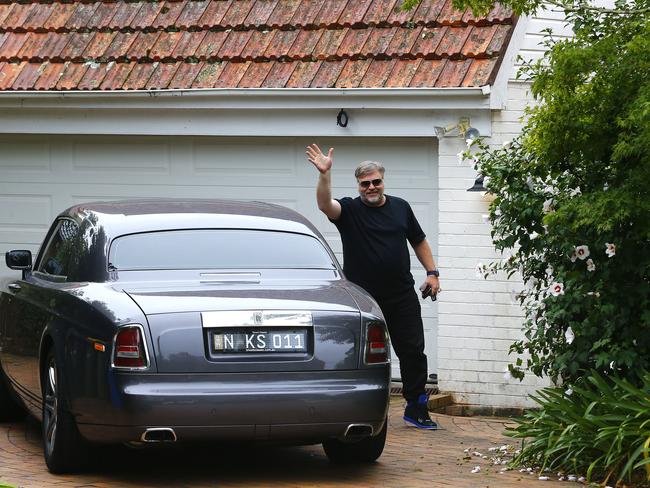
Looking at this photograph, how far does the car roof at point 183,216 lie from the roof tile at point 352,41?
339 centimetres

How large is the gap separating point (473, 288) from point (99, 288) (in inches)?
172

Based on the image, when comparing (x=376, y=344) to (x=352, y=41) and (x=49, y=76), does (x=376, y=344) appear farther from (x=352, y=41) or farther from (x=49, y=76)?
(x=49, y=76)

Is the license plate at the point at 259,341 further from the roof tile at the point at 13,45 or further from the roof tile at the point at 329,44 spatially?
the roof tile at the point at 13,45

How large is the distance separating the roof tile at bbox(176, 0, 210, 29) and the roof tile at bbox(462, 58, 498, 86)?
2.95m

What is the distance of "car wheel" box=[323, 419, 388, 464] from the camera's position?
8.29m

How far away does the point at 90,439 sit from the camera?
24.6 feet


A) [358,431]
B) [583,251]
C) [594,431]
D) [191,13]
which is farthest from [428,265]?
[191,13]

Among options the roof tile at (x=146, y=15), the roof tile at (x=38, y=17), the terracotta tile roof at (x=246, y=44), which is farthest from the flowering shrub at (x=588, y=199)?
the roof tile at (x=38, y=17)

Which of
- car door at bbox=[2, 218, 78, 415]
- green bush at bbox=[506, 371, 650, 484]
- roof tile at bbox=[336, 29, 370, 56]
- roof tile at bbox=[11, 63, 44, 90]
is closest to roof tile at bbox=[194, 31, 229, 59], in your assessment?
roof tile at bbox=[336, 29, 370, 56]

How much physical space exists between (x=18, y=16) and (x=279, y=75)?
3257 mm

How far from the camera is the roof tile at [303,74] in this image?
11.9m

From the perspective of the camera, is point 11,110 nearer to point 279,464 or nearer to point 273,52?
point 273,52

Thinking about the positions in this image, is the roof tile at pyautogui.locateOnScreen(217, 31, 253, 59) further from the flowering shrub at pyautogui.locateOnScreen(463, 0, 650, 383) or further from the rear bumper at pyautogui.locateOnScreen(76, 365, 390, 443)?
the rear bumper at pyautogui.locateOnScreen(76, 365, 390, 443)

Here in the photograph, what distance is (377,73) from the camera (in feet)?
38.4
